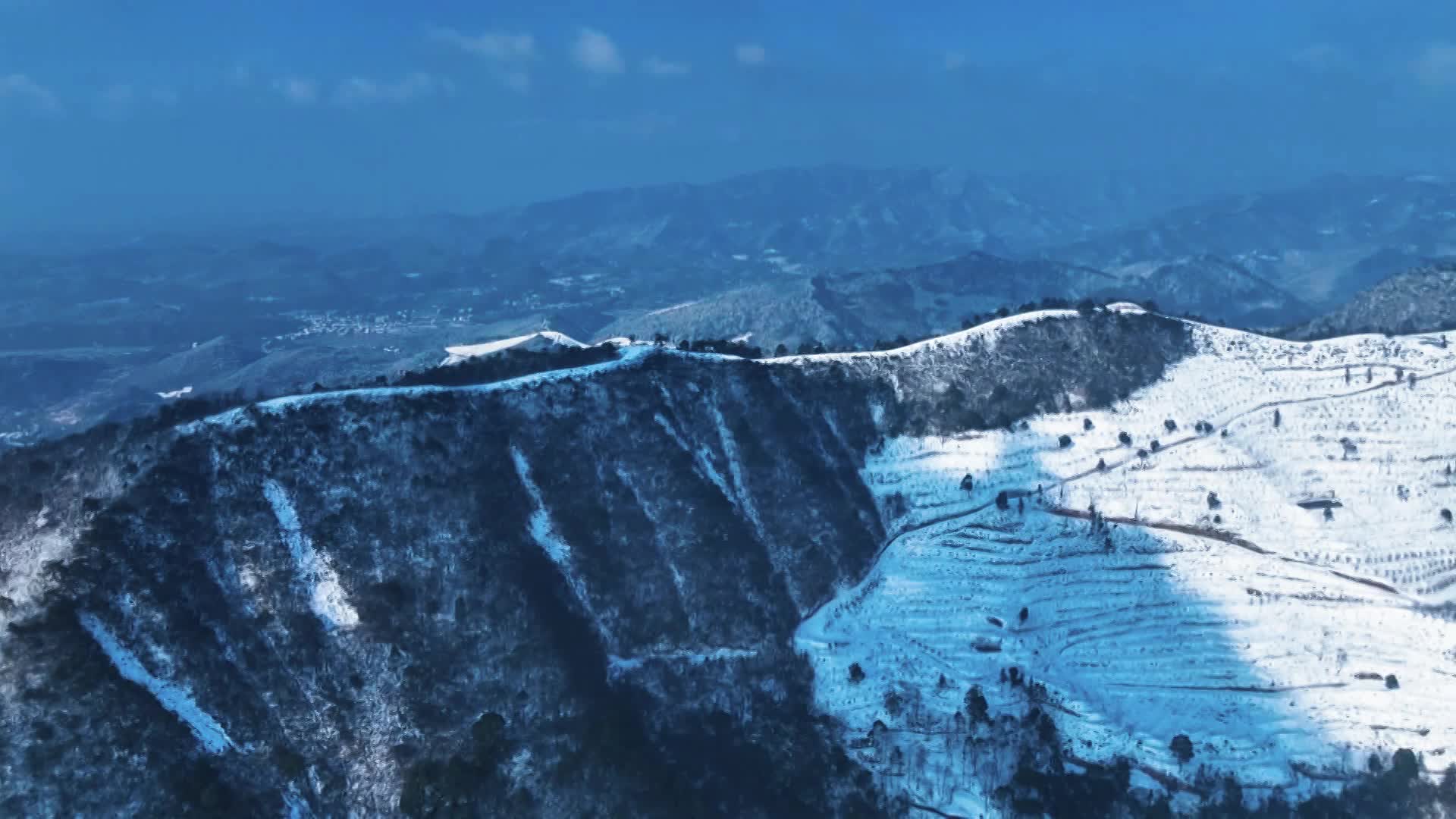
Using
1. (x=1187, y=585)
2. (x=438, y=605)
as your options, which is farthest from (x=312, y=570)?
(x=1187, y=585)

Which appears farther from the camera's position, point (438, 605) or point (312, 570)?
point (438, 605)

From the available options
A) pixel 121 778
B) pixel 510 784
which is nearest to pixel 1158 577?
pixel 510 784

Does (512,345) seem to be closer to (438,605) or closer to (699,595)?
(699,595)

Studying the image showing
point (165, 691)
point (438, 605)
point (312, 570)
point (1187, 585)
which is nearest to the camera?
point (165, 691)


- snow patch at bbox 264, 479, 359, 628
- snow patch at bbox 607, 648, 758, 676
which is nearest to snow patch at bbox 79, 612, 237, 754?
snow patch at bbox 264, 479, 359, 628

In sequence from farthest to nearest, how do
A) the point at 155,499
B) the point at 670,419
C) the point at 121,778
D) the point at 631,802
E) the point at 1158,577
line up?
the point at 670,419 < the point at 1158,577 < the point at 155,499 < the point at 631,802 < the point at 121,778

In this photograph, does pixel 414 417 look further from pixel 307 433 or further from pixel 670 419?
A: pixel 670 419

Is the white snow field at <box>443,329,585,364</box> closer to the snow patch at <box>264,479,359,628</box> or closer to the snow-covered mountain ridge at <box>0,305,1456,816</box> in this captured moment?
the snow-covered mountain ridge at <box>0,305,1456,816</box>
